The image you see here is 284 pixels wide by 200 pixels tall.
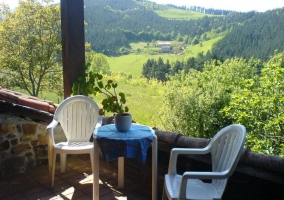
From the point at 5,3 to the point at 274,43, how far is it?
21.3 ft

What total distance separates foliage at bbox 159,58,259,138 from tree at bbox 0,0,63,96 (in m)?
4.87

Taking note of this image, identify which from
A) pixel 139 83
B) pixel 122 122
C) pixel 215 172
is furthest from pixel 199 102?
pixel 215 172

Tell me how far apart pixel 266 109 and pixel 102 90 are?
5.17 m

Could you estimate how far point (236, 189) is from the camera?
6.88ft

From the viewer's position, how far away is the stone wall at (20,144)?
299 cm

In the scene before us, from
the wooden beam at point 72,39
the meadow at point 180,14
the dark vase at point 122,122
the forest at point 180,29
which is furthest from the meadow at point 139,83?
the dark vase at point 122,122

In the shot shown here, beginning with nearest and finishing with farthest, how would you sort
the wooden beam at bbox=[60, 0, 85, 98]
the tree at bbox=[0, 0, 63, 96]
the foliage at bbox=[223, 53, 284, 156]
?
the wooden beam at bbox=[60, 0, 85, 98] → the tree at bbox=[0, 0, 63, 96] → the foliage at bbox=[223, 53, 284, 156]

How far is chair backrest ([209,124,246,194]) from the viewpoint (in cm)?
174

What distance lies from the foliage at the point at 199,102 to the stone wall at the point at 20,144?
6805mm

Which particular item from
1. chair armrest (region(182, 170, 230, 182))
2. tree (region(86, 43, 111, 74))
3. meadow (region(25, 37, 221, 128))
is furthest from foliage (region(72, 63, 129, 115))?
tree (region(86, 43, 111, 74))

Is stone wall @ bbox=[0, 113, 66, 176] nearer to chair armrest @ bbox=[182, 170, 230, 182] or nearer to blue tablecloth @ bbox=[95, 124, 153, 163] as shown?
blue tablecloth @ bbox=[95, 124, 153, 163]

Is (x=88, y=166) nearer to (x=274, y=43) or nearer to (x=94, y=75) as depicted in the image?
(x=94, y=75)

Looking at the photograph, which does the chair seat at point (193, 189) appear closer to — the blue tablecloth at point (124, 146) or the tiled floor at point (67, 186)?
the blue tablecloth at point (124, 146)

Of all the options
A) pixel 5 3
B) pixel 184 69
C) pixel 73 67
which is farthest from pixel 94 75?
pixel 184 69
